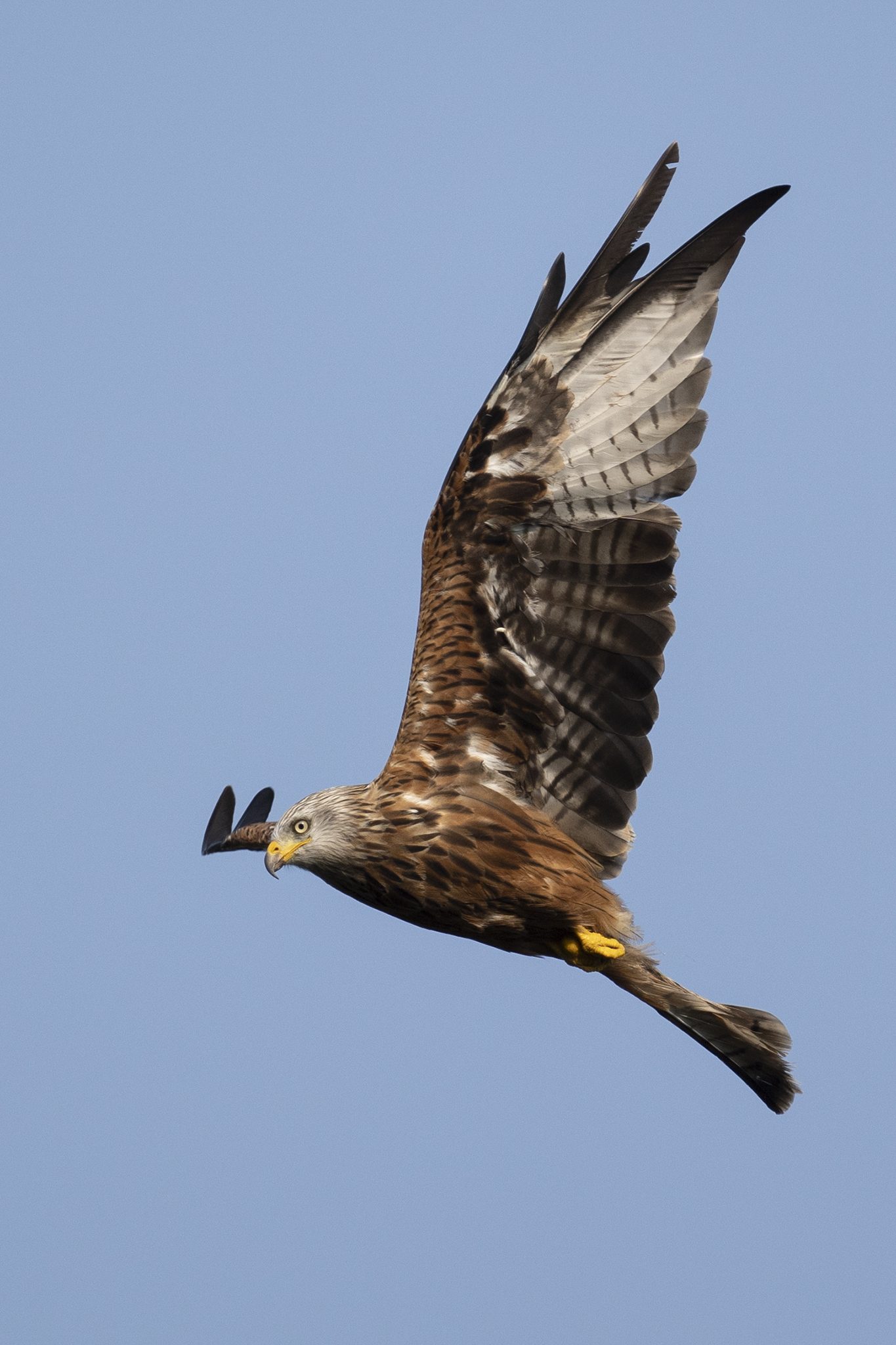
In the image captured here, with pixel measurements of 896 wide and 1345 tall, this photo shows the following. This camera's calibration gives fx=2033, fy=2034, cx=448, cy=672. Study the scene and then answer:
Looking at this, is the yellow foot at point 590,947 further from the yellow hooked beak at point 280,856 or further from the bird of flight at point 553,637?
the yellow hooked beak at point 280,856

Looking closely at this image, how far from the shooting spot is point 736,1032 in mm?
9453

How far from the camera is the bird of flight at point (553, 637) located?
859cm

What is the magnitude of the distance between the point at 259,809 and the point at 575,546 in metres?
3.17

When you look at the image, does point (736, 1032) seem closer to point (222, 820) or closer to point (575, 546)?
point (575, 546)

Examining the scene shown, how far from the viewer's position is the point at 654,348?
28.2ft

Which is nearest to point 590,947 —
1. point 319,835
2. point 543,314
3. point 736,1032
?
point 736,1032

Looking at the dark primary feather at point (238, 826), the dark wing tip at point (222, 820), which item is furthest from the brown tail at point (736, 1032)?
the dark wing tip at point (222, 820)

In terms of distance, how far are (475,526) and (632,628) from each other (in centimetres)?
81

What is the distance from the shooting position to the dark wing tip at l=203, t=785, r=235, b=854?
10812 mm

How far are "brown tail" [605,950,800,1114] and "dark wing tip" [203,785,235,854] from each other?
2.59 meters

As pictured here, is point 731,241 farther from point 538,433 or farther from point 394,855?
point 394,855

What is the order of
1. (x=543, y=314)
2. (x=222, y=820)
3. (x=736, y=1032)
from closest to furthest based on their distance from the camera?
(x=543, y=314)
(x=736, y=1032)
(x=222, y=820)

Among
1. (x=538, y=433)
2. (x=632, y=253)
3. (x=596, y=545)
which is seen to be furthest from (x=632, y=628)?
(x=632, y=253)

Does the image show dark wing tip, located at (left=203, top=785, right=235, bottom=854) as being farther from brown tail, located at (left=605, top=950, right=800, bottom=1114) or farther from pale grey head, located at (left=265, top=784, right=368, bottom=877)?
brown tail, located at (left=605, top=950, right=800, bottom=1114)
